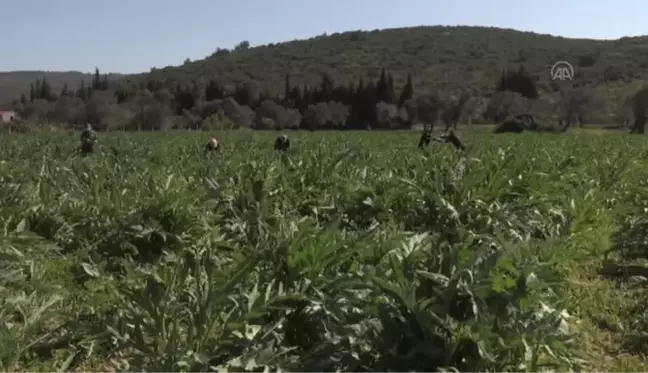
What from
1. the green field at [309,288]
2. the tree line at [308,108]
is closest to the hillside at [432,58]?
the tree line at [308,108]

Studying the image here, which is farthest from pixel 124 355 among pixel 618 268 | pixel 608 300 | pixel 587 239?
pixel 587 239

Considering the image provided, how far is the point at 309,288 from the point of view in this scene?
3.62m

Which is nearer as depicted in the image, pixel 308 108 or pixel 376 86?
pixel 308 108

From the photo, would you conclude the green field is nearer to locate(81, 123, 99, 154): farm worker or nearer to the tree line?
locate(81, 123, 99, 154): farm worker

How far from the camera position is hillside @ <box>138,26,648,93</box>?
4220 inches

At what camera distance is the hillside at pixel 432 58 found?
10719 cm

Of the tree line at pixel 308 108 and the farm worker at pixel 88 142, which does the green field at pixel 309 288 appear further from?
the tree line at pixel 308 108

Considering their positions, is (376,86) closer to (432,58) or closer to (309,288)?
(432,58)

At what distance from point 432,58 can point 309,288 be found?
128073 millimetres

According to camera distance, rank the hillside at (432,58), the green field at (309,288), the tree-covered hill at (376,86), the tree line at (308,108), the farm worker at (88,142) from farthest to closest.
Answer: the hillside at (432,58), the tree-covered hill at (376,86), the tree line at (308,108), the farm worker at (88,142), the green field at (309,288)

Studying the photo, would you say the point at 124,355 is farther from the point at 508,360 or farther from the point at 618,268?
the point at 618,268

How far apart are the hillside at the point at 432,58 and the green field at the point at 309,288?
92.2 meters

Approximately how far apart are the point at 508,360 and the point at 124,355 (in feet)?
6.80

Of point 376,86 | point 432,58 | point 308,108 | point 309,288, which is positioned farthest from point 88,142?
point 432,58
